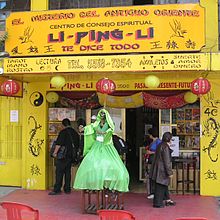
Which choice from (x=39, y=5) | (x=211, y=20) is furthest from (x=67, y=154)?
→ (x=211, y=20)

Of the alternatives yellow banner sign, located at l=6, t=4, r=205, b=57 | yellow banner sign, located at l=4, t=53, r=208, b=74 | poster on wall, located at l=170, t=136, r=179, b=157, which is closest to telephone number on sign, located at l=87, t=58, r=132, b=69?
yellow banner sign, located at l=4, t=53, r=208, b=74

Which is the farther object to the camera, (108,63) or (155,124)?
(155,124)

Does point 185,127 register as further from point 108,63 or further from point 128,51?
point 108,63

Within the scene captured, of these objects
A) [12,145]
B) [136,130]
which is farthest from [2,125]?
[136,130]

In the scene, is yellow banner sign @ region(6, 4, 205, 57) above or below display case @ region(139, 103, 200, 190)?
above

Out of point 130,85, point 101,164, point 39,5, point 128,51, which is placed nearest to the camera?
point 101,164

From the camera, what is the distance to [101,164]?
822cm

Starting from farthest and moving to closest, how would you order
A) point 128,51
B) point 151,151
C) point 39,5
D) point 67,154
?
1. point 39,5
2. point 67,154
3. point 151,151
4. point 128,51

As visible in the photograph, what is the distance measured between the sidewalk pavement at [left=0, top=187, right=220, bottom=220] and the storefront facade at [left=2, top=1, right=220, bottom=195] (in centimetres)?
90

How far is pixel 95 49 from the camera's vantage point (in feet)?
31.2

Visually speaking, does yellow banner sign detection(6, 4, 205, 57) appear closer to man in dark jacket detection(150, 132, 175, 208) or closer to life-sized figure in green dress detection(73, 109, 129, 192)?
life-sized figure in green dress detection(73, 109, 129, 192)

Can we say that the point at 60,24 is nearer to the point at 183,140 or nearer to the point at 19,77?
the point at 19,77

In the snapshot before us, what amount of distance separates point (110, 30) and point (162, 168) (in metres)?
3.20

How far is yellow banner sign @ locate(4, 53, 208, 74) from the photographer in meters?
8.77
